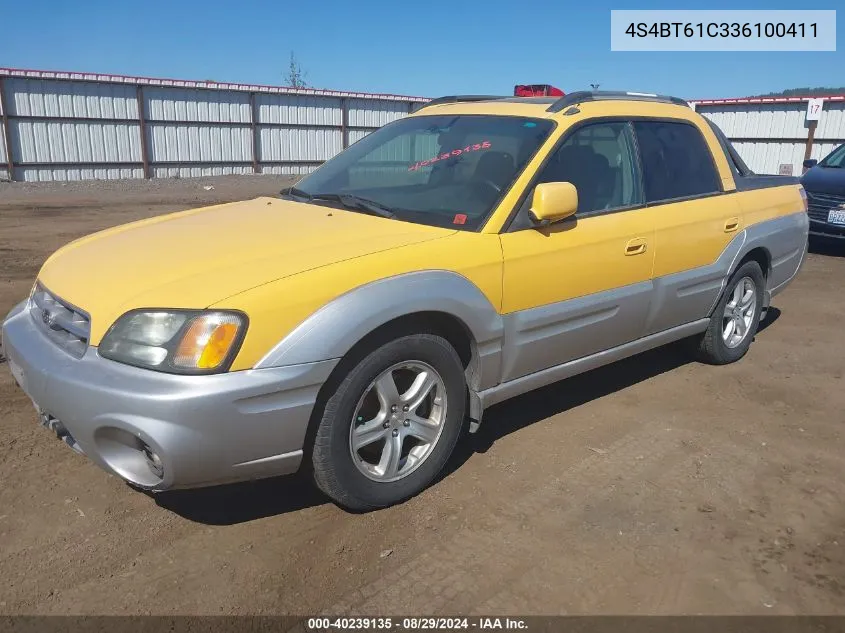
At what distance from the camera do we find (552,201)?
10.6 ft

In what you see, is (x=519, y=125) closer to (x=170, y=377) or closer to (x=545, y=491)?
(x=545, y=491)

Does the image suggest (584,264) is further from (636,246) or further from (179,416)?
(179,416)

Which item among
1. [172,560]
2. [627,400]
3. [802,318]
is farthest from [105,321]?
[802,318]

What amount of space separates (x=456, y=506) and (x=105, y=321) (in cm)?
163

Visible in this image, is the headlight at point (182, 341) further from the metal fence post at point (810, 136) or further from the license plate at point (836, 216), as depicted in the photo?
the metal fence post at point (810, 136)

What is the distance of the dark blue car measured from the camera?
31.3 feet

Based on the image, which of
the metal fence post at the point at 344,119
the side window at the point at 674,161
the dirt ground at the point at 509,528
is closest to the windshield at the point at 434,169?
the side window at the point at 674,161

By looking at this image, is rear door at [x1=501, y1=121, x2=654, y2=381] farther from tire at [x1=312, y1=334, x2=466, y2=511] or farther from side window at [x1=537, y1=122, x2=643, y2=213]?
tire at [x1=312, y1=334, x2=466, y2=511]

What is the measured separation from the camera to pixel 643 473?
3441 mm

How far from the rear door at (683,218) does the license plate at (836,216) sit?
6060 mm

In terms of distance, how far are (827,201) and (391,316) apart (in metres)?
9.06

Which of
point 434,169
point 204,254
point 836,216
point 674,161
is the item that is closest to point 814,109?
point 836,216

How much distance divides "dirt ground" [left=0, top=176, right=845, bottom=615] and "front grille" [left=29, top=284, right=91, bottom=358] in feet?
2.48

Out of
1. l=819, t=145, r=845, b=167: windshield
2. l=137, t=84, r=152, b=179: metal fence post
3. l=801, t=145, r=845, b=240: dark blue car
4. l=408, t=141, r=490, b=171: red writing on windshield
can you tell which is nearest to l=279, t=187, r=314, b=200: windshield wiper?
l=408, t=141, r=490, b=171: red writing on windshield
